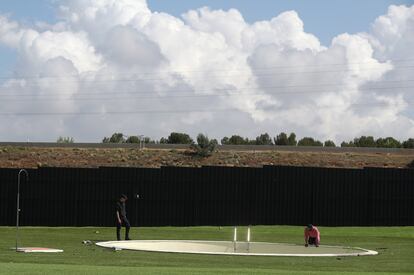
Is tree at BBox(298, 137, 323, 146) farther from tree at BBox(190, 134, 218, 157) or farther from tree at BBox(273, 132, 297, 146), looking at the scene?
tree at BBox(190, 134, 218, 157)

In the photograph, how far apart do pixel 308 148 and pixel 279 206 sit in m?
29.6

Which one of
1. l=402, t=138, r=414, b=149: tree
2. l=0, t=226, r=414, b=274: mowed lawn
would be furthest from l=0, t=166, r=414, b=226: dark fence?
l=402, t=138, r=414, b=149: tree

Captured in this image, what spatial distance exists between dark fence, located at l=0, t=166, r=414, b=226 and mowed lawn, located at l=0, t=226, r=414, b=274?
6.08 m

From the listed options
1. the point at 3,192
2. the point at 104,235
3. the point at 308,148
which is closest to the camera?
the point at 104,235

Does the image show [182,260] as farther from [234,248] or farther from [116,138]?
[116,138]

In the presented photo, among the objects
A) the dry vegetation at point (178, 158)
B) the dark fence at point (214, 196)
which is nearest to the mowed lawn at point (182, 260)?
the dark fence at point (214, 196)

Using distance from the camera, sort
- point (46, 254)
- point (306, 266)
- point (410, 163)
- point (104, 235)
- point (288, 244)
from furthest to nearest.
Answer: point (410, 163) < point (104, 235) < point (288, 244) < point (46, 254) < point (306, 266)

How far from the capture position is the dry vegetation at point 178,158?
6400cm

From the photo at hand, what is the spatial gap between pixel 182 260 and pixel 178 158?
43.0 m

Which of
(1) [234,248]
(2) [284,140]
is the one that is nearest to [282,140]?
(2) [284,140]

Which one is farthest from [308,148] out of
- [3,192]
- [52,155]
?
[3,192]

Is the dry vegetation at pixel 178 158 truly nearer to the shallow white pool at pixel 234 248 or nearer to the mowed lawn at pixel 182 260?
the mowed lawn at pixel 182 260

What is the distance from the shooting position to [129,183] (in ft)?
134

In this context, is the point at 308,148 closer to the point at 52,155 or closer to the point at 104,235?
the point at 52,155
